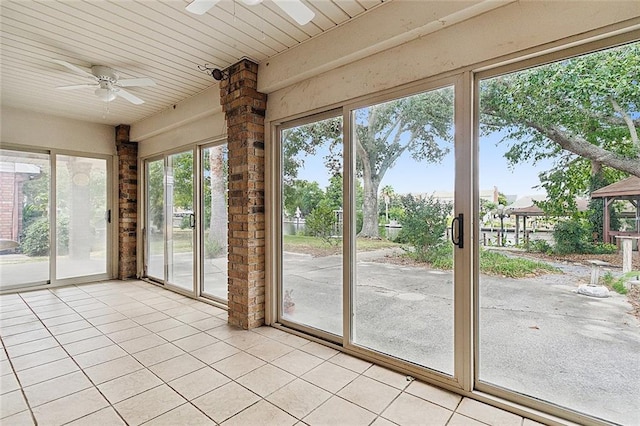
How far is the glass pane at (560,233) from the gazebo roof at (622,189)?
0.01 meters

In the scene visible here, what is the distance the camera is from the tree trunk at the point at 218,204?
14.0 feet

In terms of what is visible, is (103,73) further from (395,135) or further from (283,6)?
(395,135)

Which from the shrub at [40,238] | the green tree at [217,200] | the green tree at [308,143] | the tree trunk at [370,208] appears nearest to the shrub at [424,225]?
the tree trunk at [370,208]

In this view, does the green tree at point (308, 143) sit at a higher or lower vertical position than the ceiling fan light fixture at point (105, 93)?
lower

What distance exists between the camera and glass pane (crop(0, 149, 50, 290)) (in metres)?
4.77

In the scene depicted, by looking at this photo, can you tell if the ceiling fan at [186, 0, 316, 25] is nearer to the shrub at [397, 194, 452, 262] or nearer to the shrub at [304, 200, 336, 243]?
the shrub at [397, 194, 452, 262]

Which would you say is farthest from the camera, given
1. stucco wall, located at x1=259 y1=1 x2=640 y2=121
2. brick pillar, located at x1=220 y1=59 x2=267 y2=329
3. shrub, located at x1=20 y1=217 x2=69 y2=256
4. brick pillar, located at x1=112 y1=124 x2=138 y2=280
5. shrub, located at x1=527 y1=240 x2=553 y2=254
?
brick pillar, located at x1=112 y1=124 x2=138 y2=280

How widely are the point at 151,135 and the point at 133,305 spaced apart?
270 cm

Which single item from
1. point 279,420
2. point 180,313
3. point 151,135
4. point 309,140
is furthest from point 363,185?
point 151,135

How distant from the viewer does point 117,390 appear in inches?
88.2

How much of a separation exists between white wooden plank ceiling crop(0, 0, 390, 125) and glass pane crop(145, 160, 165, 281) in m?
1.82

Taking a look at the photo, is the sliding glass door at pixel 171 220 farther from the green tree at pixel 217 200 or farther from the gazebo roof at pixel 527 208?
the gazebo roof at pixel 527 208

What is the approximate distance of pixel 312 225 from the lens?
328 cm

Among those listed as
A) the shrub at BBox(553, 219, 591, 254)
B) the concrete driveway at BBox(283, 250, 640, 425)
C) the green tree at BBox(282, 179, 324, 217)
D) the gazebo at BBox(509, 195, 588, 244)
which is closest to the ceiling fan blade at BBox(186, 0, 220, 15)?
the green tree at BBox(282, 179, 324, 217)
